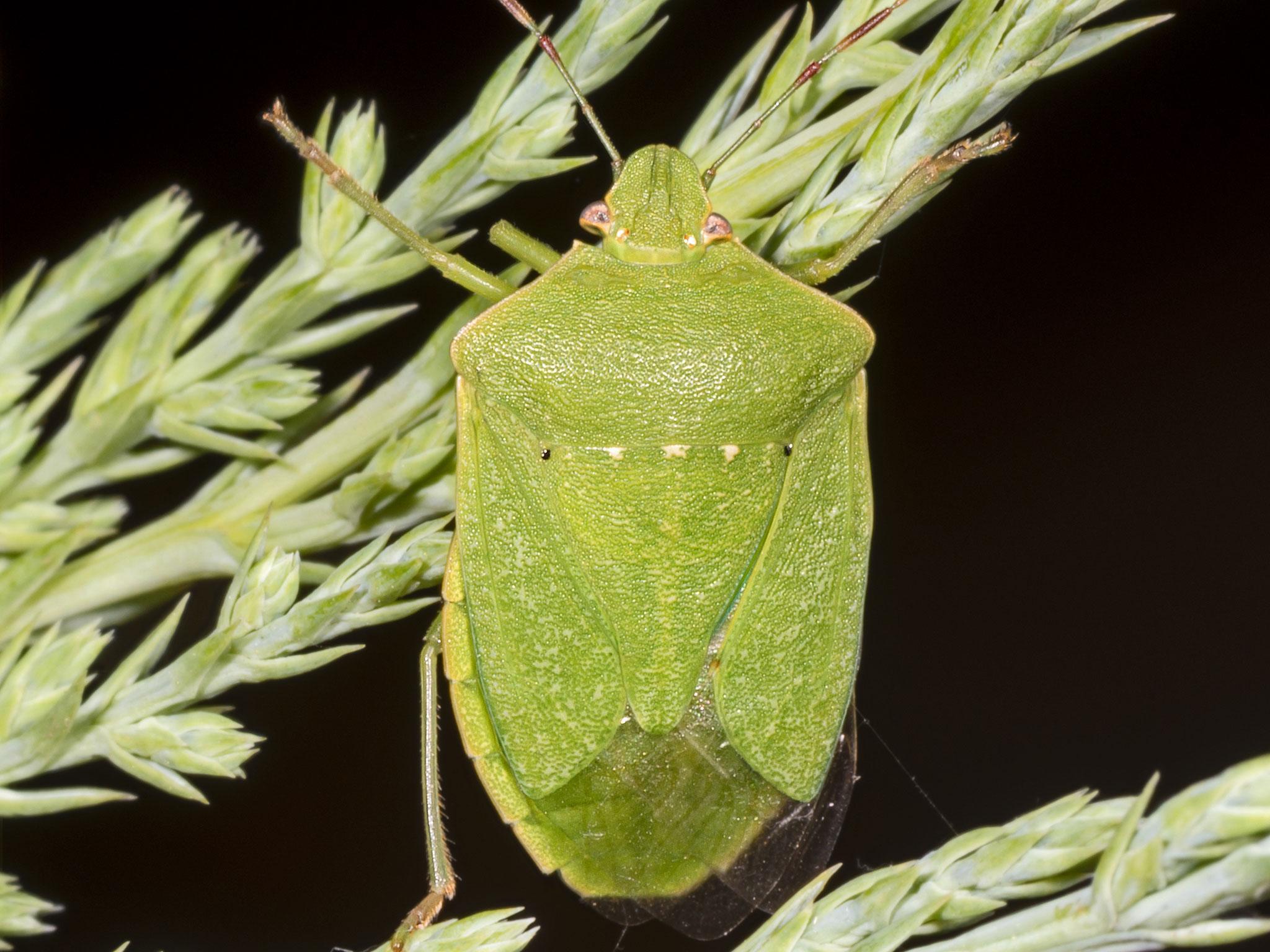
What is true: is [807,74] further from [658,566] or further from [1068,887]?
[1068,887]

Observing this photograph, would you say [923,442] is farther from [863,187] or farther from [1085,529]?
[863,187]

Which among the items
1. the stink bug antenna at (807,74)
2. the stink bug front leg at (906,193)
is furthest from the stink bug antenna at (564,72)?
the stink bug front leg at (906,193)

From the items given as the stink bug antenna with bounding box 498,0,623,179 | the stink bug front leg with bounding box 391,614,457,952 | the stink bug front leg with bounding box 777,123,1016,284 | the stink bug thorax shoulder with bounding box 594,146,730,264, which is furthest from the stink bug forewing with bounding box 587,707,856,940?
the stink bug antenna with bounding box 498,0,623,179

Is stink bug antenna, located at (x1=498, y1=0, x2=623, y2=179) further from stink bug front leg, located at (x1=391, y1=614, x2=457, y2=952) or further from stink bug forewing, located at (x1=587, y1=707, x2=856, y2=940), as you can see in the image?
stink bug forewing, located at (x1=587, y1=707, x2=856, y2=940)

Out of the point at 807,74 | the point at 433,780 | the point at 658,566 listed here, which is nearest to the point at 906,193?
the point at 807,74

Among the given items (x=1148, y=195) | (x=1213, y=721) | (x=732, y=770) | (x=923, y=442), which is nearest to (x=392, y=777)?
(x=732, y=770)

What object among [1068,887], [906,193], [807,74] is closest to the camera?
[1068,887]
